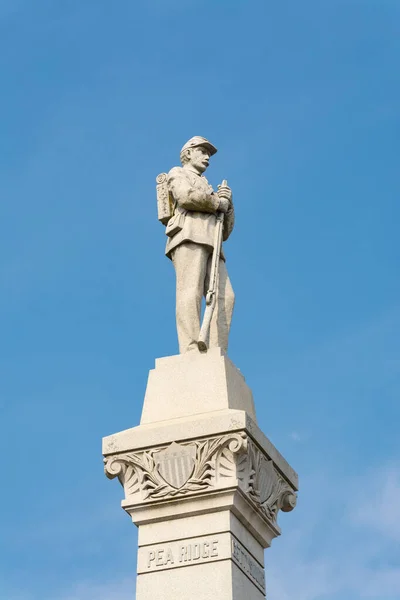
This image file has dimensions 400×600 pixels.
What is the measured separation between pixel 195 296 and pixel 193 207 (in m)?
1.57

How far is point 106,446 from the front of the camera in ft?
60.8

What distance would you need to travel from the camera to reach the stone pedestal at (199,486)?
1745 centimetres

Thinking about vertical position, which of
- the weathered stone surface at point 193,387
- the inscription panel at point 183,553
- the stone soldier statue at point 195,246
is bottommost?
the inscription panel at point 183,553

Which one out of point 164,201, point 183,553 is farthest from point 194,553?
point 164,201

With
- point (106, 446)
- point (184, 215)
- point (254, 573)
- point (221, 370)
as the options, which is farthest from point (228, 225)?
point (254, 573)

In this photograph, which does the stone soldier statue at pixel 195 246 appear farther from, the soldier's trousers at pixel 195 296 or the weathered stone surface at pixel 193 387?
the weathered stone surface at pixel 193 387

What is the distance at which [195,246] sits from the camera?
66.3 ft

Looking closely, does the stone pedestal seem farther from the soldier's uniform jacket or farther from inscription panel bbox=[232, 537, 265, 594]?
the soldier's uniform jacket

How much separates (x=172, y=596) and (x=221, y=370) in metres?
3.40

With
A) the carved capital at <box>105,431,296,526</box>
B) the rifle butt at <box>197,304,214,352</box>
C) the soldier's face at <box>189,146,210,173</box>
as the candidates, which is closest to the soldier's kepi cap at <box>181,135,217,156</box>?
the soldier's face at <box>189,146,210,173</box>

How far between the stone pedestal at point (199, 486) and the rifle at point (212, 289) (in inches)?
16.5

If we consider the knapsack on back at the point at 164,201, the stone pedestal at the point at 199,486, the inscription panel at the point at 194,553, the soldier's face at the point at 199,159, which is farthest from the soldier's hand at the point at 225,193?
the inscription panel at the point at 194,553

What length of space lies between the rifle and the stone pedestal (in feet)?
1.38

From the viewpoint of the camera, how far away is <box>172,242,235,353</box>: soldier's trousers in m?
19.6
